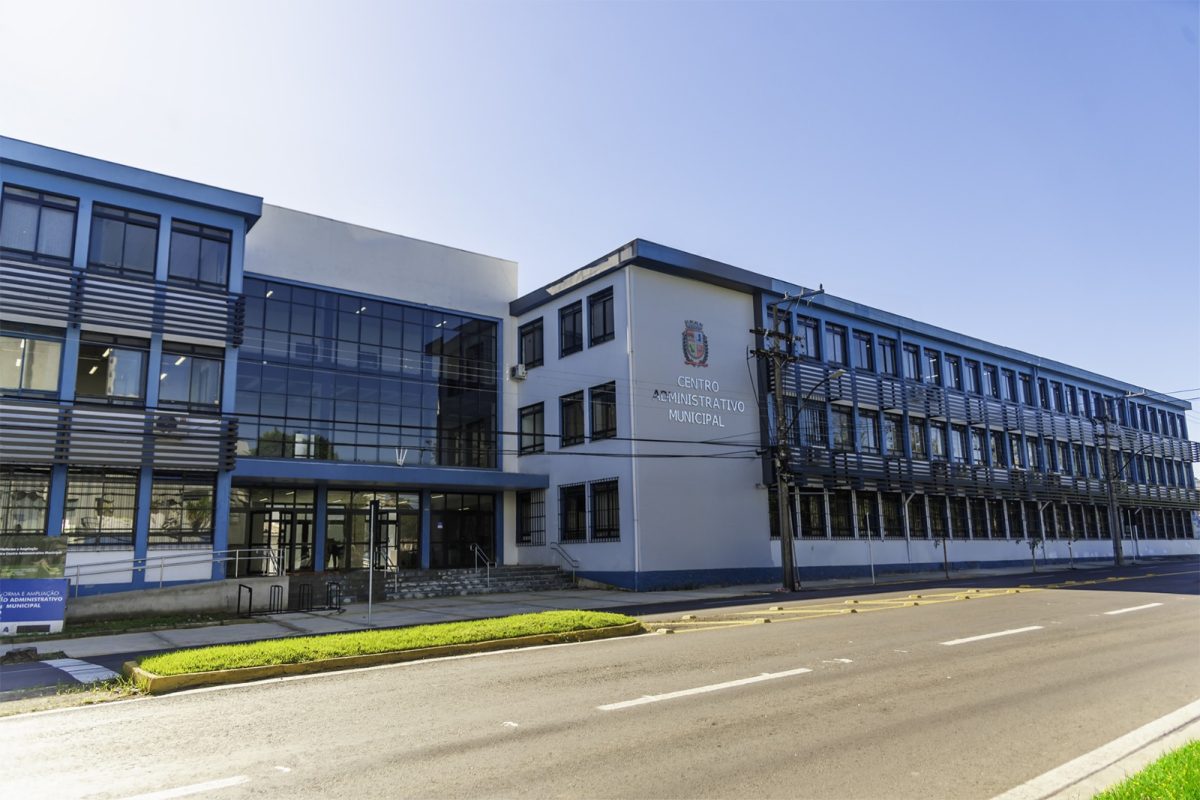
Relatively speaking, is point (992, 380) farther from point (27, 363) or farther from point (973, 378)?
point (27, 363)

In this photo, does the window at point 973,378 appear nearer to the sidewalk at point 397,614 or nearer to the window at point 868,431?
the window at point 868,431

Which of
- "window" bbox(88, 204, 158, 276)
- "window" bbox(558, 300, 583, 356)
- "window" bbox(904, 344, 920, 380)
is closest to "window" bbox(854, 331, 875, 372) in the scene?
"window" bbox(904, 344, 920, 380)

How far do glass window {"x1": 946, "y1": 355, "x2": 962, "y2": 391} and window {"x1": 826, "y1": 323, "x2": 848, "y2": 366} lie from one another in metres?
10.2

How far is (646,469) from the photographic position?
28.9 m

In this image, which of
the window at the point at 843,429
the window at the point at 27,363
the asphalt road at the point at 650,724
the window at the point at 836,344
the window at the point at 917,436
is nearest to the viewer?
the asphalt road at the point at 650,724

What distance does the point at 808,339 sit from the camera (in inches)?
1464

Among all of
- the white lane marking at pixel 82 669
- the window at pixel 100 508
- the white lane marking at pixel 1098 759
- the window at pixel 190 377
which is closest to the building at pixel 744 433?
the window at pixel 190 377

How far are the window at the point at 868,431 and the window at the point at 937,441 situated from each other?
4.58 m

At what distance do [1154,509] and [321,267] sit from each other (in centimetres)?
6542

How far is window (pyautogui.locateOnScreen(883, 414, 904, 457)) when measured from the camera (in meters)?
40.1

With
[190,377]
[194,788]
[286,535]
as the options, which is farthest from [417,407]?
[194,788]

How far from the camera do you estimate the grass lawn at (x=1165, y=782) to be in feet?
16.2

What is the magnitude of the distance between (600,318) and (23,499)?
19650 millimetres

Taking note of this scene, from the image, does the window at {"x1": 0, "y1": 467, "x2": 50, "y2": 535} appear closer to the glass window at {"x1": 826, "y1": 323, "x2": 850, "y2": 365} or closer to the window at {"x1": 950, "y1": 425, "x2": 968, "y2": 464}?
the glass window at {"x1": 826, "y1": 323, "x2": 850, "y2": 365}
